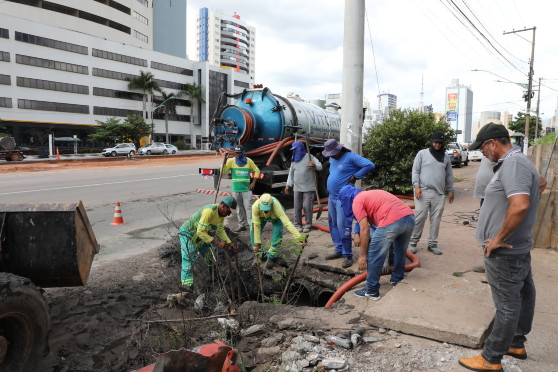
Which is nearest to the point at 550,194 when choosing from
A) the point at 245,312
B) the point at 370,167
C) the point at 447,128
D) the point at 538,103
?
the point at 370,167

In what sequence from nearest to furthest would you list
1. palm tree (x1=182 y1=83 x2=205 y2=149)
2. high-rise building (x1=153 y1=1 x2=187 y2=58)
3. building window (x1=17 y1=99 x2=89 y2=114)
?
building window (x1=17 y1=99 x2=89 y2=114), palm tree (x1=182 y1=83 x2=205 y2=149), high-rise building (x1=153 y1=1 x2=187 y2=58)

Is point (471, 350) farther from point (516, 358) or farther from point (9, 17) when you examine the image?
point (9, 17)

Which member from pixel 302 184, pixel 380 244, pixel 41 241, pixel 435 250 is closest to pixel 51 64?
pixel 302 184

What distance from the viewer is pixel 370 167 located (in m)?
5.58

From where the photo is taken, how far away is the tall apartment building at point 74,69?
39.7 meters

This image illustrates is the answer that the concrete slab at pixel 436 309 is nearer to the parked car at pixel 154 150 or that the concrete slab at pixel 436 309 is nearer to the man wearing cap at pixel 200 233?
the man wearing cap at pixel 200 233

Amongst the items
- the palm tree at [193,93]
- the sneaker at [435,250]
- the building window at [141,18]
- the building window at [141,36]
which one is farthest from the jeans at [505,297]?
the building window at [141,18]

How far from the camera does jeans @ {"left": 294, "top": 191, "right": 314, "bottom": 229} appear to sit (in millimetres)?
7074

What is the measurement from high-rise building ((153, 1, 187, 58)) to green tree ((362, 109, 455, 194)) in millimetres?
67648

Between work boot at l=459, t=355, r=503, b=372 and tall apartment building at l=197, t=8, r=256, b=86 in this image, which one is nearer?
work boot at l=459, t=355, r=503, b=372

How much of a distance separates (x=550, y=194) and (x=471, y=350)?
4.25m

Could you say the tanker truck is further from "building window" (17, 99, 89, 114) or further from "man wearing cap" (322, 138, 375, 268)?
"building window" (17, 99, 89, 114)

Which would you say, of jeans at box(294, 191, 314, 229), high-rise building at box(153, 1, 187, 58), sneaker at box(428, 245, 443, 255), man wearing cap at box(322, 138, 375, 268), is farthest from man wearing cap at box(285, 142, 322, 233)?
high-rise building at box(153, 1, 187, 58)

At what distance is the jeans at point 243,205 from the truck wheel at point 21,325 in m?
4.66
